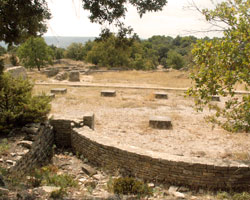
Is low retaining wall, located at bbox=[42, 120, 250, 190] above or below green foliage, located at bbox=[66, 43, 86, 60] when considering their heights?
below

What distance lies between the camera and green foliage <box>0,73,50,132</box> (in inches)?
264

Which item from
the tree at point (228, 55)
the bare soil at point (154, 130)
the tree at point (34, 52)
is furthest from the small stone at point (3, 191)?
the tree at point (34, 52)

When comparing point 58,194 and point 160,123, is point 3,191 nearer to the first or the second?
point 58,194

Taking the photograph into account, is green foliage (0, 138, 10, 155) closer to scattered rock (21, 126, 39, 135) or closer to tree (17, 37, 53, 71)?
scattered rock (21, 126, 39, 135)

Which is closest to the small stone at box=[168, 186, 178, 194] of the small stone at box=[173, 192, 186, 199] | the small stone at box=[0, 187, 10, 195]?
the small stone at box=[173, 192, 186, 199]

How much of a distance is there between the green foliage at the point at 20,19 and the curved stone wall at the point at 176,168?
3.45 metres

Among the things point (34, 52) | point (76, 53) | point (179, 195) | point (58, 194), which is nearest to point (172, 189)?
point (179, 195)

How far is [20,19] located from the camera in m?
5.06

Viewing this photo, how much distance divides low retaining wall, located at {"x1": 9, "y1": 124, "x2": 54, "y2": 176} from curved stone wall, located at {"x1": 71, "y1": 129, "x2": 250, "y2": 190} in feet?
6.31

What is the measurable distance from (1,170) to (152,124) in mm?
6168

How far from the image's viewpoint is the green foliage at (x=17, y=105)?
6701 mm

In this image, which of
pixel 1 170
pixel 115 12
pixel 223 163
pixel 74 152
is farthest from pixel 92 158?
pixel 115 12

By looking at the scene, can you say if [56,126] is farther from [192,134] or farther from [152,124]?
[192,134]

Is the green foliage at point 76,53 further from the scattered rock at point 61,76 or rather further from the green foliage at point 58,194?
the green foliage at point 58,194
